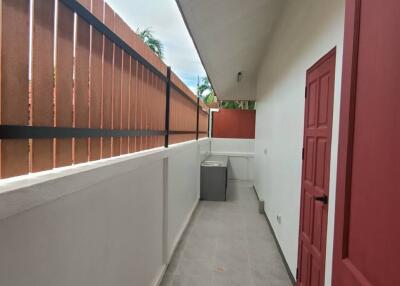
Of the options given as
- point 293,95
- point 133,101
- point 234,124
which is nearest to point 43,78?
point 133,101

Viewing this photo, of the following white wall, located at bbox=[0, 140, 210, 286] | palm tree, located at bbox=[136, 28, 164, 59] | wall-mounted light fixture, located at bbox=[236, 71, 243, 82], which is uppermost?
palm tree, located at bbox=[136, 28, 164, 59]

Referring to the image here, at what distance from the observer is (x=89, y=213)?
47.1 inches

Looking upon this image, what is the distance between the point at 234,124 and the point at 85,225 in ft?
26.2

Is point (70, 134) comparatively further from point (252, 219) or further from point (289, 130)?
point (252, 219)

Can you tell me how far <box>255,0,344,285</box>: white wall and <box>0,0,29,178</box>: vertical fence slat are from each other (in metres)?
1.53

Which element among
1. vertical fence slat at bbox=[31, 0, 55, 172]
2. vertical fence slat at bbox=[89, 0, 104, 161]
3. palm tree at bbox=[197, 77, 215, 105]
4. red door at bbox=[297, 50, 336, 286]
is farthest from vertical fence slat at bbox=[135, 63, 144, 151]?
palm tree at bbox=[197, 77, 215, 105]

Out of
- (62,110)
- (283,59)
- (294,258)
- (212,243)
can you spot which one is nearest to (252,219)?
(212,243)

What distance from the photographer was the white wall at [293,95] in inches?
65.1

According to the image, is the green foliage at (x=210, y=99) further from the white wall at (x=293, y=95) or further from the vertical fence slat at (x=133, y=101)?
the vertical fence slat at (x=133, y=101)

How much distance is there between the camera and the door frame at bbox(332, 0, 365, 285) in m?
0.89

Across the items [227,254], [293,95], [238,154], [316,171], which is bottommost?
[227,254]

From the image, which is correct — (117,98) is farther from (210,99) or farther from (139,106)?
(210,99)

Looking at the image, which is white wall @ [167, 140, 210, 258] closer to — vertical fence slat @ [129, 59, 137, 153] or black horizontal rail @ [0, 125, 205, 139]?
vertical fence slat @ [129, 59, 137, 153]

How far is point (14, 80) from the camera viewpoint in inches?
31.7
